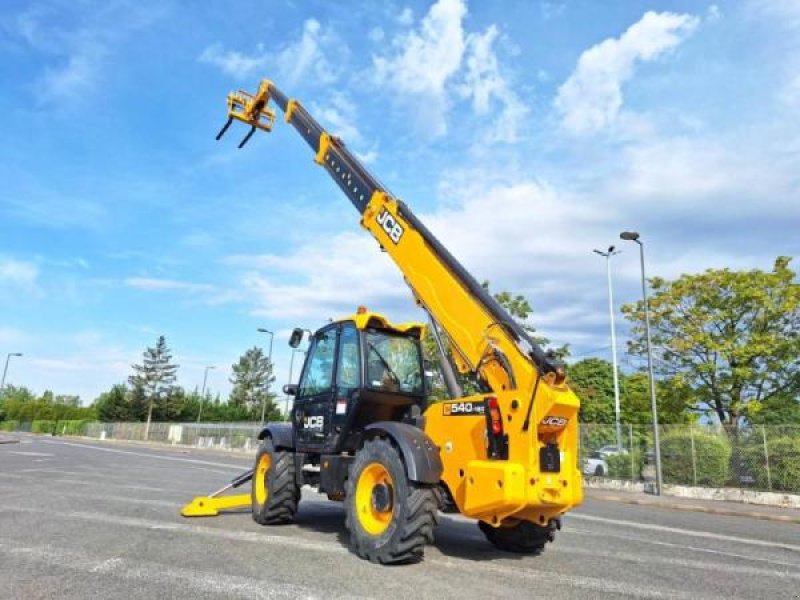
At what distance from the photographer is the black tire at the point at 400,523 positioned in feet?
16.9

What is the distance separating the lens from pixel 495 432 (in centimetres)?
532

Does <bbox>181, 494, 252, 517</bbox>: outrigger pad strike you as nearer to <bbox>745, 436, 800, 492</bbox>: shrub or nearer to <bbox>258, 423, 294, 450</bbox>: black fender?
<bbox>258, 423, 294, 450</bbox>: black fender

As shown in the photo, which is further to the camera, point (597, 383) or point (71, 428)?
point (71, 428)

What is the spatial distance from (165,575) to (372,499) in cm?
202

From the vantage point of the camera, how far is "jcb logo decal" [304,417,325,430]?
6.99 meters

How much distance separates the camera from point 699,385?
78.4 ft

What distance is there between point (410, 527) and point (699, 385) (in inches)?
895

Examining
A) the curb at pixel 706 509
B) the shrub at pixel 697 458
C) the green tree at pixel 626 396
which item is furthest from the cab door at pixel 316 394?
the green tree at pixel 626 396

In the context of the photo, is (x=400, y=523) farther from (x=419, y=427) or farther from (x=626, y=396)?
(x=626, y=396)

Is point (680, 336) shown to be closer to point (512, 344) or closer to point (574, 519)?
point (574, 519)

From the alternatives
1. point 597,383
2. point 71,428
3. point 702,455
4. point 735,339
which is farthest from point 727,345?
point 71,428

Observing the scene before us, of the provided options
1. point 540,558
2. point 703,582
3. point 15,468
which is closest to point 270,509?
point 540,558

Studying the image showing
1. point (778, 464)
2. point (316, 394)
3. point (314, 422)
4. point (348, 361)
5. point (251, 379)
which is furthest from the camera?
point (251, 379)

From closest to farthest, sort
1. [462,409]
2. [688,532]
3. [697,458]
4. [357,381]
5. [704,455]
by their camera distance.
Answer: [462,409] → [357,381] → [688,532] → [704,455] → [697,458]
